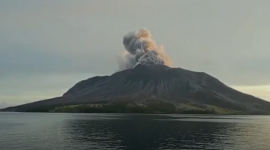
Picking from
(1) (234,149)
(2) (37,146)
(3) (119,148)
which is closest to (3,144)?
(2) (37,146)

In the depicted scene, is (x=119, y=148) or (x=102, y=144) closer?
(x=119, y=148)

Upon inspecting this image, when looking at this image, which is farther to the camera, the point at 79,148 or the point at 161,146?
the point at 161,146

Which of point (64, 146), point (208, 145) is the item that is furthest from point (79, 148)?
point (208, 145)

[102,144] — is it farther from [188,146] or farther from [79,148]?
[188,146]

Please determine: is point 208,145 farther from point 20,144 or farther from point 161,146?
point 20,144

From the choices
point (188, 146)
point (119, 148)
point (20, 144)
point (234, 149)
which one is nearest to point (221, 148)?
point (234, 149)

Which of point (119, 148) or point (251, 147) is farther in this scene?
point (251, 147)

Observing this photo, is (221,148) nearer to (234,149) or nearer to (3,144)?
(234,149)
